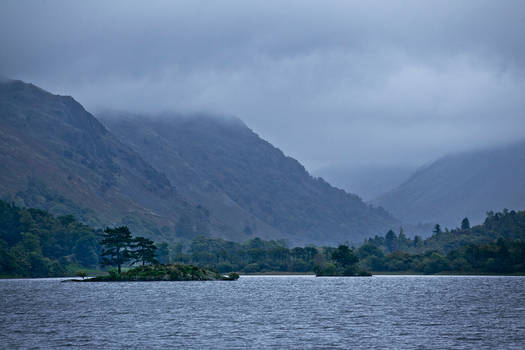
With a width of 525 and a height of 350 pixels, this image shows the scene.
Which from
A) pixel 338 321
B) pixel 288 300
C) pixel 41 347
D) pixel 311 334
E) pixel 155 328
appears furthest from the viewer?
pixel 288 300

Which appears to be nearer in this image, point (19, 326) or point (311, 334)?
point (311, 334)

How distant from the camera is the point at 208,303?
164 metres

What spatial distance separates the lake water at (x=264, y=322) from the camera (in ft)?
305

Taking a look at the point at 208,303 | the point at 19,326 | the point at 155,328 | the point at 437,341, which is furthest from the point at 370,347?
the point at 208,303

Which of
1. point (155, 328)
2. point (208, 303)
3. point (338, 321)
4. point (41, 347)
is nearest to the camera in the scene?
point (41, 347)

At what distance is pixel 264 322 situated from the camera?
11956 cm

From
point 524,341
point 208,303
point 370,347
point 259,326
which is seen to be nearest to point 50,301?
point 208,303

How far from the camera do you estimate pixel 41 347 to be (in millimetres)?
88000

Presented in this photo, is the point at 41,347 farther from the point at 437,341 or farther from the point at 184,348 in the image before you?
the point at 437,341

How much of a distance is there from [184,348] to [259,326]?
2671 cm

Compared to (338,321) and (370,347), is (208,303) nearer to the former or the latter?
(338,321)

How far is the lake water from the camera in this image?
9288cm

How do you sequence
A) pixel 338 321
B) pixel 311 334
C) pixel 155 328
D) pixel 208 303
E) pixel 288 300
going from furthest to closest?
pixel 288 300 < pixel 208 303 < pixel 338 321 < pixel 155 328 < pixel 311 334

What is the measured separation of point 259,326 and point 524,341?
41095mm
